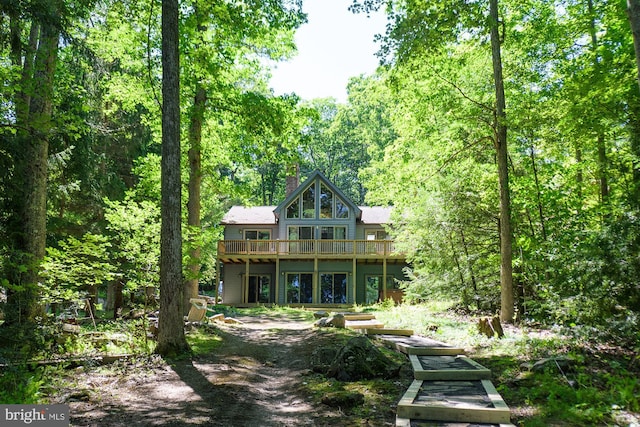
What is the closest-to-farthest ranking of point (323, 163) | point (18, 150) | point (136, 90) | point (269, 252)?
point (18, 150) < point (136, 90) < point (269, 252) < point (323, 163)

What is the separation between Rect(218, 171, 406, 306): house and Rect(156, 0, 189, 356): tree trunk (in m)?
16.9

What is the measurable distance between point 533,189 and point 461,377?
5.39 meters

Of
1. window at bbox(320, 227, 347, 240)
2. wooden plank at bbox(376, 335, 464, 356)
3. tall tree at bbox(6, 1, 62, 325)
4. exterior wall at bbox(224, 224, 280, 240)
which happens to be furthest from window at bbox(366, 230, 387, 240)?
tall tree at bbox(6, 1, 62, 325)

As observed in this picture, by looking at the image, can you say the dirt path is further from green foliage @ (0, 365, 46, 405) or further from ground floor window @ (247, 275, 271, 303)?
ground floor window @ (247, 275, 271, 303)

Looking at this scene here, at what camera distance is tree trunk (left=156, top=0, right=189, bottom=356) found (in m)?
7.18

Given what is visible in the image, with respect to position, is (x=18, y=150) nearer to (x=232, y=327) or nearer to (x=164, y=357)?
(x=164, y=357)

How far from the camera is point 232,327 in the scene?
41.3 feet

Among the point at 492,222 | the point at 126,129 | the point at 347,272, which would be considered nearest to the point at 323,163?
the point at 347,272

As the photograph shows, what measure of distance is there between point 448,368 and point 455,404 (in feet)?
5.74

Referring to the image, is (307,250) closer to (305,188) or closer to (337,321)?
(305,188)

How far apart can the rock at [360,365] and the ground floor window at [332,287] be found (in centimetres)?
1924

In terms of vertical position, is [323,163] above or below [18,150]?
above

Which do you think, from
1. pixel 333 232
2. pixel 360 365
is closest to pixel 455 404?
pixel 360 365

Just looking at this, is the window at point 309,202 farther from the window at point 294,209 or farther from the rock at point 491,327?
the rock at point 491,327
